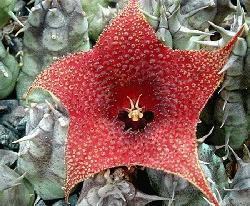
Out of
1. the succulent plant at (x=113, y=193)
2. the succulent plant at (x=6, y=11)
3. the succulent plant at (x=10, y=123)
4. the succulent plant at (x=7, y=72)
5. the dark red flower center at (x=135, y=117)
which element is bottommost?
the succulent plant at (x=10, y=123)

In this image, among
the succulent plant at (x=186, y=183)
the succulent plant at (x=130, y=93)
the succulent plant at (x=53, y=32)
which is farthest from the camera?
the succulent plant at (x=53, y=32)

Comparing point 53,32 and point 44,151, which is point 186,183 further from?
point 53,32

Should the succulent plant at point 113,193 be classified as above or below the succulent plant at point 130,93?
below

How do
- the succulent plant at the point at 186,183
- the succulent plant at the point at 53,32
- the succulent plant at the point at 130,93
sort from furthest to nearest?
the succulent plant at the point at 53,32 → the succulent plant at the point at 186,183 → the succulent plant at the point at 130,93

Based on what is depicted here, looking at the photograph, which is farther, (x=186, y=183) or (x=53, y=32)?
(x=53, y=32)

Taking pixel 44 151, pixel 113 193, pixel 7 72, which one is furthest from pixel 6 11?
pixel 113 193

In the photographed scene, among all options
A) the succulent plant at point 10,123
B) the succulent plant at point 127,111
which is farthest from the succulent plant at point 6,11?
the succulent plant at point 10,123

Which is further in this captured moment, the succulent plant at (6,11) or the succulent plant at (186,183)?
the succulent plant at (6,11)

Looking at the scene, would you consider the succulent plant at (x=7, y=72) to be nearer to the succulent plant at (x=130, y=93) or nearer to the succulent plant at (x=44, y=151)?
the succulent plant at (x=44, y=151)

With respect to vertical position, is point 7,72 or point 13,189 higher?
point 7,72
